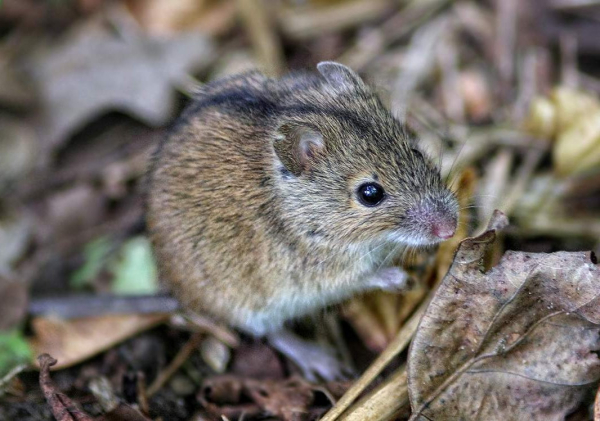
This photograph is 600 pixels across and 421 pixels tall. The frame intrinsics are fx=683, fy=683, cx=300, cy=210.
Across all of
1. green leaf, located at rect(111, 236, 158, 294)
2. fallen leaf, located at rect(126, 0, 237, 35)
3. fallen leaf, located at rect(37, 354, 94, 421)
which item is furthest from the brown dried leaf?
fallen leaf, located at rect(126, 0, 237, 35)

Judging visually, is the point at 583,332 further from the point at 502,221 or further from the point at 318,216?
the point at 318,216

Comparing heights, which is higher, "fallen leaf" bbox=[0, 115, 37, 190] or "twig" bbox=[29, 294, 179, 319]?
"fallen leaf" bbox=[0, 115, 37, 190]

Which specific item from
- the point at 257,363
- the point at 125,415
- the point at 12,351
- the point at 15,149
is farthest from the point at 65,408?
the point at 15,149

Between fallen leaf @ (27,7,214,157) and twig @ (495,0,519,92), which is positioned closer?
twig @ (495,0,519,92)

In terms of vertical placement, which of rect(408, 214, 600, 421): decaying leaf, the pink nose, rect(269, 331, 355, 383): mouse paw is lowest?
rect(269, 331, 355, 383): mouse paw

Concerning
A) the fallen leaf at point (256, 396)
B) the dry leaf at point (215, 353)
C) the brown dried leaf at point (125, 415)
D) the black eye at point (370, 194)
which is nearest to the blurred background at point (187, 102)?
the dry leaf at point (215, 353)

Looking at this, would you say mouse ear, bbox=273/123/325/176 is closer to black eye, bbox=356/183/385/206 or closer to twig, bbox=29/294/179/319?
black eye, bbox=356/183/385/206

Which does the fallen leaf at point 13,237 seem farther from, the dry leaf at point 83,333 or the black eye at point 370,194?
the black eye at point 370,194

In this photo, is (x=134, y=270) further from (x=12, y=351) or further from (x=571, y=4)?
(x=571, y=4)
